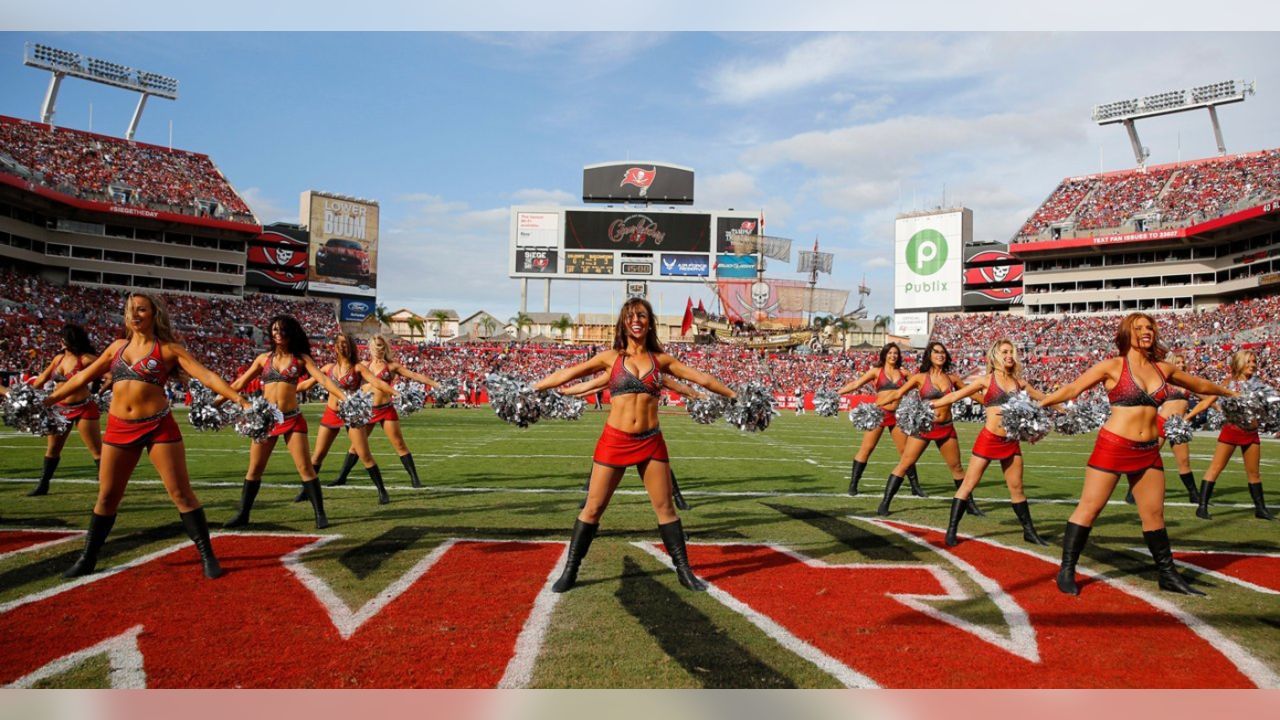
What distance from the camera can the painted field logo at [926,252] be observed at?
74875 mm

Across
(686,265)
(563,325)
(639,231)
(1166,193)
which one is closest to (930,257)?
(1166,193)

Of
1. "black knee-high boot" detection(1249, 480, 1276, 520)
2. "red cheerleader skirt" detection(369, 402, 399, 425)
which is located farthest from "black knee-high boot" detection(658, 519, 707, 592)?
"black knee-high boot" detection(1249, 480, 1276, 520)

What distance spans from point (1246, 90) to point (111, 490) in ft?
238

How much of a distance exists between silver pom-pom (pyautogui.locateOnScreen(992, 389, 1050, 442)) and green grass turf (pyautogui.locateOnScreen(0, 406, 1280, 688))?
1.09 metres

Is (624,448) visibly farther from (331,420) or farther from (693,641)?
(331,420)

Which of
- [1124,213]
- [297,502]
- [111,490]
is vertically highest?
[1124,213]

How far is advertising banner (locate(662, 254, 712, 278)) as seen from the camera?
59.8 metres

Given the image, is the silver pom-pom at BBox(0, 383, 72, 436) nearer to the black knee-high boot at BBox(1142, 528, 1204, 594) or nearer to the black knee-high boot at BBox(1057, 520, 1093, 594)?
the black knee-high boot at BBox(1057, 520, 1093, 594)

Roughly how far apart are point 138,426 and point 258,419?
1029mm

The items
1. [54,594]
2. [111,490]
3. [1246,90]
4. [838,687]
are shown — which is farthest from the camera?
[1246,90]

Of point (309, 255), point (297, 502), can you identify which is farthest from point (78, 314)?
point (297, 502)

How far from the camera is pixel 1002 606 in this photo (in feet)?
16.4

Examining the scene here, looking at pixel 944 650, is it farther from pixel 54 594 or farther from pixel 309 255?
pixel 309 255

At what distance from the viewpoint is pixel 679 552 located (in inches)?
210
